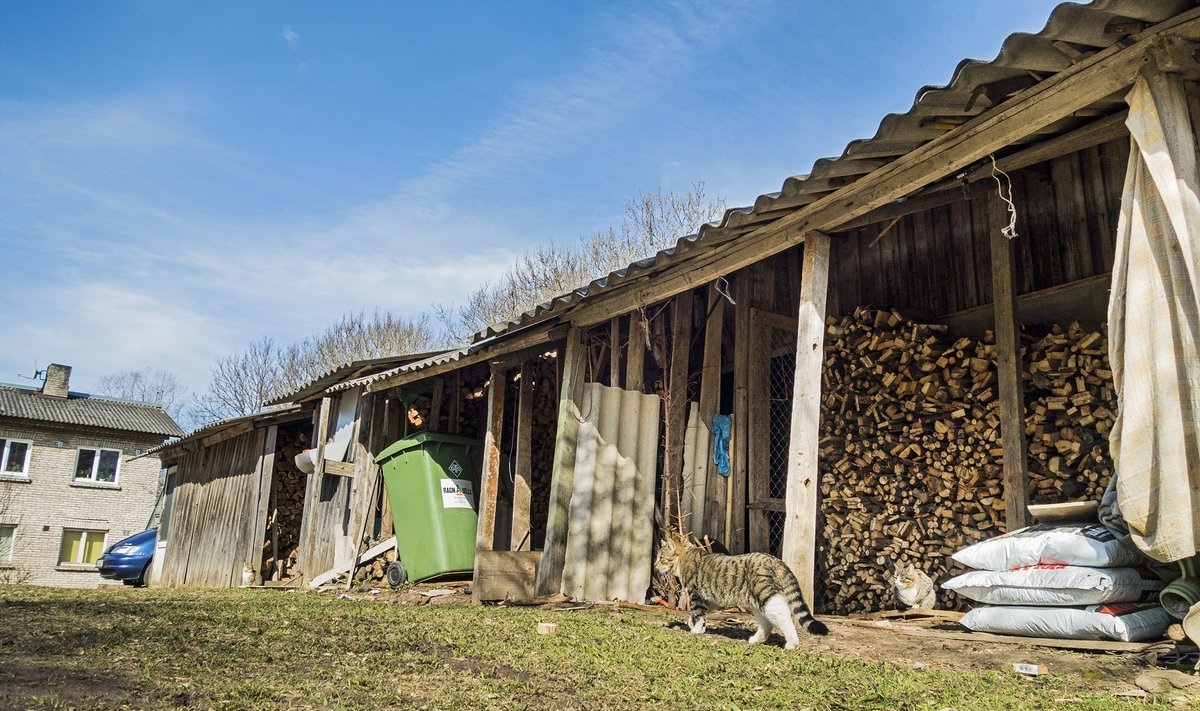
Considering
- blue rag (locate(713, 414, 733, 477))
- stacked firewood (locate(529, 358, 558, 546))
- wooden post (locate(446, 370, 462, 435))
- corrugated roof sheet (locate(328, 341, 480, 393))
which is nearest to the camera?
blue rag (locate(713, 414, 733, 477))

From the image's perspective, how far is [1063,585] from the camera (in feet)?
13.6

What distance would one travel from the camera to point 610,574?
23.1 ft

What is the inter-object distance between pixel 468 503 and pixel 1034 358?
19.6ft

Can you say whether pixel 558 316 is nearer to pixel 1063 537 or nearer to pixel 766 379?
Result: pixel 766 379

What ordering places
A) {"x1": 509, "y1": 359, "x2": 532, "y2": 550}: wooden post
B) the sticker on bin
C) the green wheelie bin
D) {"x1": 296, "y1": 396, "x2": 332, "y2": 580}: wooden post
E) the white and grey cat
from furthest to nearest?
{"x1": 296, "y1": 396, "x2": 332, "y2": 580}: wooden post < the sticker on bin < the green wheelie bin < {"x1": 509, "y1": 359, "x2": 532, "y2": 550}: wooden post < the white and grey cat

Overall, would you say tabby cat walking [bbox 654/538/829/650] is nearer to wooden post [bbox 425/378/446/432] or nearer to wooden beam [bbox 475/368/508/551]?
wooden beam [bbox 475/368/508/551]

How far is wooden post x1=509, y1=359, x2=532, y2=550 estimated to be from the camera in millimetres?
8219

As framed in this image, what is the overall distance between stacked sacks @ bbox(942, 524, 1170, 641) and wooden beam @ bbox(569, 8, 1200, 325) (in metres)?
2.18

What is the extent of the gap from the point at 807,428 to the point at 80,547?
29.6m

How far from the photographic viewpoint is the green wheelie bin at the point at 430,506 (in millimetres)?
8758

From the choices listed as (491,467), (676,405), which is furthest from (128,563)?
(676,405)

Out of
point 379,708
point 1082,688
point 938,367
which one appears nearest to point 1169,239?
point 1082,688

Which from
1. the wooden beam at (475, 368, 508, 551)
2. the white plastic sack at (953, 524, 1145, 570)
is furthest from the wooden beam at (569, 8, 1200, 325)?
the wooden beam at (475, 368, 508, 551)

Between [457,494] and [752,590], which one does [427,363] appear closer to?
[457,494]
